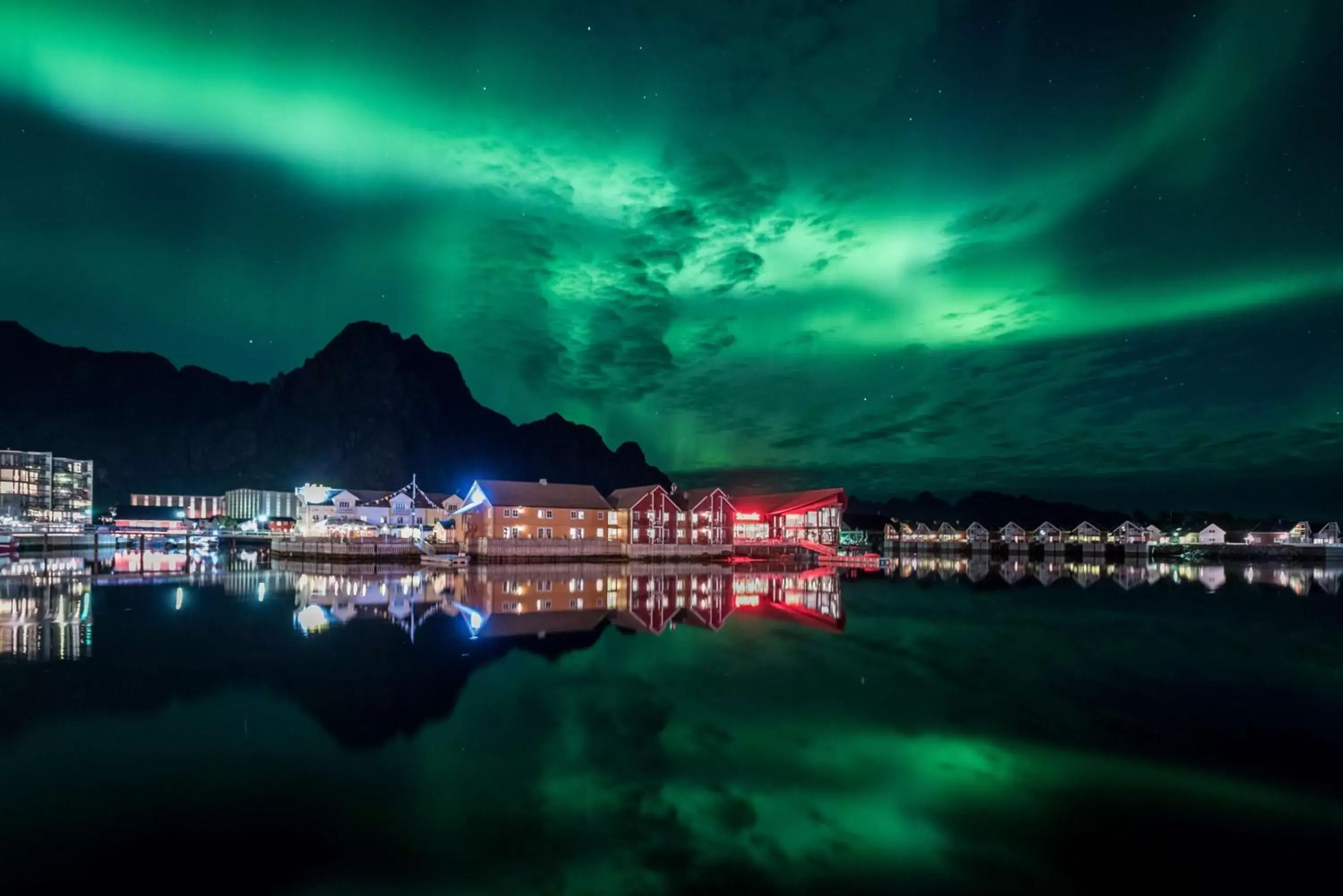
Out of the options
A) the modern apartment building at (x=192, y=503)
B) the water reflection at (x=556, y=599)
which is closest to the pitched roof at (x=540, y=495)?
the water reflection at (x=556, y=599)

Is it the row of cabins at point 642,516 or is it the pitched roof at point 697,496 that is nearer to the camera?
the row of cabins at point 642,516

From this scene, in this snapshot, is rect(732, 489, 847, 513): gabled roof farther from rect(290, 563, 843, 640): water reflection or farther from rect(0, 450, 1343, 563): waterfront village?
rect(290, 563, 843, 640): water reflection

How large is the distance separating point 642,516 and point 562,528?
789 centimetres

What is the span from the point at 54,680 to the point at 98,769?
7306mm

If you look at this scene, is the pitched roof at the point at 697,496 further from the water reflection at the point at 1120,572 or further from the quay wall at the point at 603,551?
the water reflection at the point at 1120,572

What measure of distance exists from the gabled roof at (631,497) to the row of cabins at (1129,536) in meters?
69.0

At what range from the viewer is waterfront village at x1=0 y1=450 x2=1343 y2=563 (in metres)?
62.8

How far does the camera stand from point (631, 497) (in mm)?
68625

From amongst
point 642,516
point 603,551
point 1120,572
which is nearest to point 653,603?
point 603,551

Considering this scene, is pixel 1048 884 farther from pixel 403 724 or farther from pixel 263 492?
pixel 263 492

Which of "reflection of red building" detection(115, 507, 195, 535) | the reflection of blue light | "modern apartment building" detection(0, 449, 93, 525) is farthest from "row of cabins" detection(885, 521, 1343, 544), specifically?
"modern apartment building" detection(0, 449, 93, 525)

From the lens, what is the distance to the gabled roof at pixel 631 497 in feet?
220

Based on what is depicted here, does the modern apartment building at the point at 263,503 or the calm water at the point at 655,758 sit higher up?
the modern apartment building at the point at 263,503

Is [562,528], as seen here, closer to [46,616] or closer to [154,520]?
[46,616]
